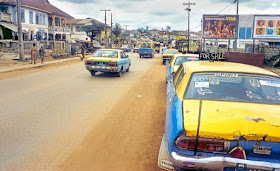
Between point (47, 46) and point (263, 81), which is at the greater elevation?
point (47, 46)

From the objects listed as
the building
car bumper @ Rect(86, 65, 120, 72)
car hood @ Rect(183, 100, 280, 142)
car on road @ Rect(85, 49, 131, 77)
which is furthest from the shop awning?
car hood @ Rect(183, 100, 280, 142)

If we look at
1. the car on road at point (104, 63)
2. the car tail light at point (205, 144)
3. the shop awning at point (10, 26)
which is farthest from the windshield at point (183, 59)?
the shop awning at point (10, 26)

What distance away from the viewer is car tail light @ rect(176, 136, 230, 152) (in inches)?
102

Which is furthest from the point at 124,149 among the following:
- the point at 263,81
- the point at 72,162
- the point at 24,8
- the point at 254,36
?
the point at 24,8

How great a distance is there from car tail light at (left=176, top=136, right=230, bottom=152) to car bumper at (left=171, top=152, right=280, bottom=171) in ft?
0.37

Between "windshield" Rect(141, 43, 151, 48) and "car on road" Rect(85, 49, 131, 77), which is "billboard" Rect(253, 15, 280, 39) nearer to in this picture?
"windshield" Rect(141, 43, 151, 48)

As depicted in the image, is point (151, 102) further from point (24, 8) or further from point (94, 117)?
point (24, 8)

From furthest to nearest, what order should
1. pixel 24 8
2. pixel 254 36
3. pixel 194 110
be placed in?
pixel 24 8
pixel 254 36
pixel 194 110

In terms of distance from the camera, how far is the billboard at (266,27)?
29656 mm

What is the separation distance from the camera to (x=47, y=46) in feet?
106

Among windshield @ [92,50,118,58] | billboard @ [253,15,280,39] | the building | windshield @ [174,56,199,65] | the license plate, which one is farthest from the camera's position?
the building

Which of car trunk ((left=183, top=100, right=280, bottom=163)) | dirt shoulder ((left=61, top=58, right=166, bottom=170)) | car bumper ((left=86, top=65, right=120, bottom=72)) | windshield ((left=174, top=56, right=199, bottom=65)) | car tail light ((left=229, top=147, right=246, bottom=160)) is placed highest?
windshield ((left=174, top=56, right=199, bottom=65))

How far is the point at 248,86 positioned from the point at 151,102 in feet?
A: 14.5

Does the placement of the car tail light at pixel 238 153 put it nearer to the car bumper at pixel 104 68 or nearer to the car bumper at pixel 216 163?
the car bumper at pixel 216 163
